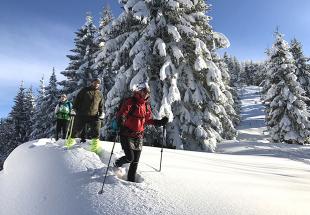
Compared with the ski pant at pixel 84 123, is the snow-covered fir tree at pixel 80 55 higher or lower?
higher

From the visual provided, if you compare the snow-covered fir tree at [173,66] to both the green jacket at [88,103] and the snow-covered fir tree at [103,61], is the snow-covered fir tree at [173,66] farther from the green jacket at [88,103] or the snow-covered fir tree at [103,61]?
the green jacket at [88,103]

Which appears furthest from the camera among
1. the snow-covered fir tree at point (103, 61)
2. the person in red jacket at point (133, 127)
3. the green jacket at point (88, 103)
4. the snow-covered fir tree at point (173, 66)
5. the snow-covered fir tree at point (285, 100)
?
the snow-covered fir tree at point (285, 100)

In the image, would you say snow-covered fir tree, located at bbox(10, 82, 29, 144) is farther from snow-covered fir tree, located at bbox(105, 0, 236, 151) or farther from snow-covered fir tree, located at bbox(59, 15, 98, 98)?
snow-covered fir tree, located at bbox(105, 0, 236, 151)

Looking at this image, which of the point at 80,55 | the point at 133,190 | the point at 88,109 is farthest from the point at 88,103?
the point at 80,55

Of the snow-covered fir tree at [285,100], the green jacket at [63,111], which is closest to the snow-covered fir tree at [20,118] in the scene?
the snow-covered fir tree at [285,100]

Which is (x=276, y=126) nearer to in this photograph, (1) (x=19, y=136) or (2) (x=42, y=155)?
(2) (x=42, y=155)

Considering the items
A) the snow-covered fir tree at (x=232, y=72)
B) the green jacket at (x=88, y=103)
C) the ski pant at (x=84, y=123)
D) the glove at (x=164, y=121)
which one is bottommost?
the glove at (x=164, y=121)

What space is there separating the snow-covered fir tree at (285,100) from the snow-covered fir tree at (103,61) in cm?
1417

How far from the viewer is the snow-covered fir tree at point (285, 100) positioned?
32500 mm

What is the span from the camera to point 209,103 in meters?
21.0

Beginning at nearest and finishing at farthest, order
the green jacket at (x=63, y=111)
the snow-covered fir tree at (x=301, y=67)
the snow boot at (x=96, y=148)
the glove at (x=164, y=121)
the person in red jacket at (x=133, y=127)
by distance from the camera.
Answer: the person in red jacket at (x=133, y=127) → the glove at (x=164, y=121) → the snow boot at (x=96, y=148) → the green jacket at (x=63, y=111) → the snow-covered fir tree at (x=301, y=67)

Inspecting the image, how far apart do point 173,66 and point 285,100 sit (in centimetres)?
1777

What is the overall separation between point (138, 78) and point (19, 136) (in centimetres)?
3933

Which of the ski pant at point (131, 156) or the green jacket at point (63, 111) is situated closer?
the ski pant at point (131, 156)
